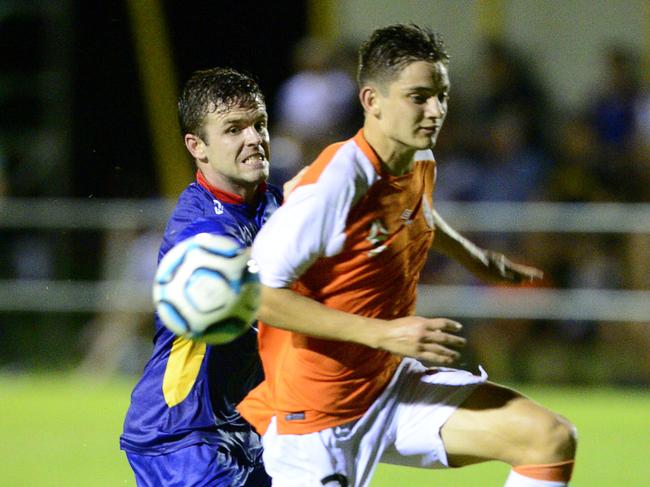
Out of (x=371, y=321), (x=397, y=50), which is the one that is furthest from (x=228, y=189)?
(x=371, y=321)

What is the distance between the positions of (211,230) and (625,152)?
5.87 meters

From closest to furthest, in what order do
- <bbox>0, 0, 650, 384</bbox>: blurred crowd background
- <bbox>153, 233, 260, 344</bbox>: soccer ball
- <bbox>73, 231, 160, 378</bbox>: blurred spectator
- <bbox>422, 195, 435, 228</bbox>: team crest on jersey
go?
1. <bbox>153, 233, 260, 344</bbox>: soccer ball
2. <bbox>422, 195, 435, 228</bbox>: team crest on jersey
3. <bbox>0, 0, 650, 384</bbox>: blurred crowd background
4. <bbox>73, 231, 160, 378</bbox>: blurred spectator

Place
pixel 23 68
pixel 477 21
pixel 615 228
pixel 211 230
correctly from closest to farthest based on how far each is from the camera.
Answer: pixel 211 230 → pixel 615 228 → pixel 477 21 → pixel 23 68

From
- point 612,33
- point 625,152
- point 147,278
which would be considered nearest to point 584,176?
point 625,152

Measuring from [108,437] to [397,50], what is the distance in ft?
15.4

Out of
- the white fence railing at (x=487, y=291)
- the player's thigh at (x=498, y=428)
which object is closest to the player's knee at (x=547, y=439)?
the player's thigh at (x=498, y=428)

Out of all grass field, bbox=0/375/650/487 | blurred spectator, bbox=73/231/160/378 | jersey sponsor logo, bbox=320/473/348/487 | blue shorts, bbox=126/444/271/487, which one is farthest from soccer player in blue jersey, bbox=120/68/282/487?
blurred spectator, bbox=73/231/160/378

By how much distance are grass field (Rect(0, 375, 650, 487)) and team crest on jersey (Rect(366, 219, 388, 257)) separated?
314cm

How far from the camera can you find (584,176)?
949cm

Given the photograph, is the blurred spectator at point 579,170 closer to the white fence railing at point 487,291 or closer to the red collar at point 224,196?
the white fence railing at point 487,291

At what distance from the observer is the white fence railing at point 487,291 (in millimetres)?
9195

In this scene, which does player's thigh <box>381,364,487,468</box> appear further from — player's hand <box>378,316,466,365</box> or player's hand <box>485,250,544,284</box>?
player's hand <box>485,250,544,284</box>

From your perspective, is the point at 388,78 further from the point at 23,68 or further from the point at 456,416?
the point at 23,68

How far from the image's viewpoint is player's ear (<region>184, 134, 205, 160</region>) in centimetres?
450
